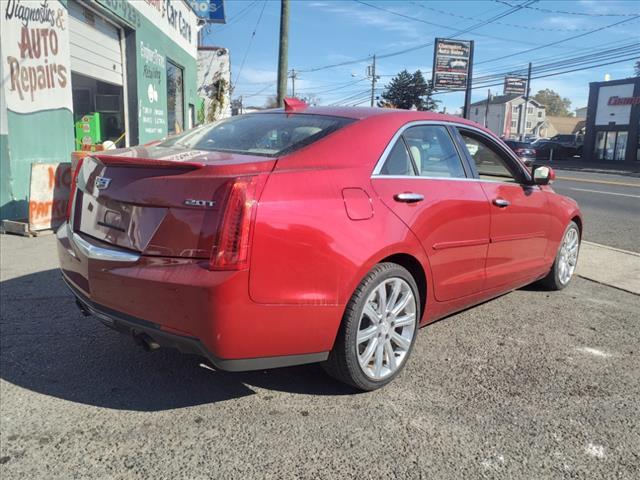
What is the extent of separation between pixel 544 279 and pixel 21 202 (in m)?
7.01

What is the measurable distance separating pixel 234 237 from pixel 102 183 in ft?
3.13

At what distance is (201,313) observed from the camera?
2574 millimetres

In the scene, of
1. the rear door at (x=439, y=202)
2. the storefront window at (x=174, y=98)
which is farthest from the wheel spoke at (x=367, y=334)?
the storefront window at (x=174, y=98)

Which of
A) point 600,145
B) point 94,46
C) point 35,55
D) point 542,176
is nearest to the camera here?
point 542,176

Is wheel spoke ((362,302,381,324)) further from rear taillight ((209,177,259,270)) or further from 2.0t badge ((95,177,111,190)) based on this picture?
2.0t badge ((95,177,111,190))

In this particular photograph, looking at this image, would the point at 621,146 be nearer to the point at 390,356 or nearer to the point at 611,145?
the point at 611,145

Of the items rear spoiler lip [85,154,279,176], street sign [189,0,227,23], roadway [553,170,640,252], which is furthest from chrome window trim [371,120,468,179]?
street sign [189,0,227,23]

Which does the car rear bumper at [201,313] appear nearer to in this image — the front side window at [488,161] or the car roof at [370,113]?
the car roof at [370,113]

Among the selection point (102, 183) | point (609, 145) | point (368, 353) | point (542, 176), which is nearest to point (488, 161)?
point (542, 176)

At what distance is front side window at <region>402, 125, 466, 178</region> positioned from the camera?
12.0 ft

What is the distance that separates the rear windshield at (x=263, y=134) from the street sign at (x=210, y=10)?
17395 mm

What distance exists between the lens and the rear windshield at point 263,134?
10.6 ft

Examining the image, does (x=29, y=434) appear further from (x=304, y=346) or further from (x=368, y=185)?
(x=368, y=185)

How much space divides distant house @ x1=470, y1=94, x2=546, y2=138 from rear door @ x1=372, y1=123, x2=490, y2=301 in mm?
100941
